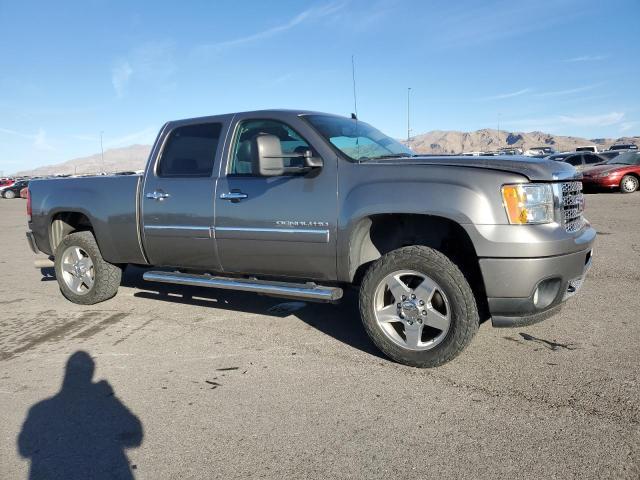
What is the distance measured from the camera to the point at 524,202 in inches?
133

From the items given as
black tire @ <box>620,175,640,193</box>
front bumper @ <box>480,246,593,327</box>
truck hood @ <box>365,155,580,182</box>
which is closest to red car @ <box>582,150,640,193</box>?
black tire @ <box>620,175,640,193</box>

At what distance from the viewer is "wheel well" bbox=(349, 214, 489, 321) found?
3.91 m

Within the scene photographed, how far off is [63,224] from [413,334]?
4380mm

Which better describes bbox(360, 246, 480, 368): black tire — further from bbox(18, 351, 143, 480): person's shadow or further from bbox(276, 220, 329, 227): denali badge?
bbox(18, 351, 143, 480): person's shadow

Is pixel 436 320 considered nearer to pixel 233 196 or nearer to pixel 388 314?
pixel 388 314

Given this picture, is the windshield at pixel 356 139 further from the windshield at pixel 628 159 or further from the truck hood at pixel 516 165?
the windshield at pixel 628 159

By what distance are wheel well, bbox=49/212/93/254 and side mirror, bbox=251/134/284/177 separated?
2.82 metres

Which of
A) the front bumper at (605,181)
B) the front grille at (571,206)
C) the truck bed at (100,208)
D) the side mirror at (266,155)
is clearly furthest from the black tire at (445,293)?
the front bumper at (605,181)

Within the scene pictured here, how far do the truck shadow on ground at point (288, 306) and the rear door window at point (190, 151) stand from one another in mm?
1505

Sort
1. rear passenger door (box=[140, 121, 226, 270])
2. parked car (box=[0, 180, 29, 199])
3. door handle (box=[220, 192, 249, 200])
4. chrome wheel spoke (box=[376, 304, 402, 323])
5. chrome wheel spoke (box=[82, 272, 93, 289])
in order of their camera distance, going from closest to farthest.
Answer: chrome wheel spoke (box=[376, 304, 402, 323]) < door handle (box=[220, 192, 249, 200]) < rear passenger door (box=[140, 121, 226, 270]) < chrome wheel spoke (box=[82, 272, 93, 289]) < parked car (box=[0, 180, 29, 199])

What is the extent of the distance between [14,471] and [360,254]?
2.60m

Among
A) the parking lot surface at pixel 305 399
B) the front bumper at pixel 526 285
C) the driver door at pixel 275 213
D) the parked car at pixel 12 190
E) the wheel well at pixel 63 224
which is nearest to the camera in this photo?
the parking lot surface at pixel 305 399

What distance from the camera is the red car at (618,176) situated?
18016mm

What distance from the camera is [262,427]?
2.94 meters
